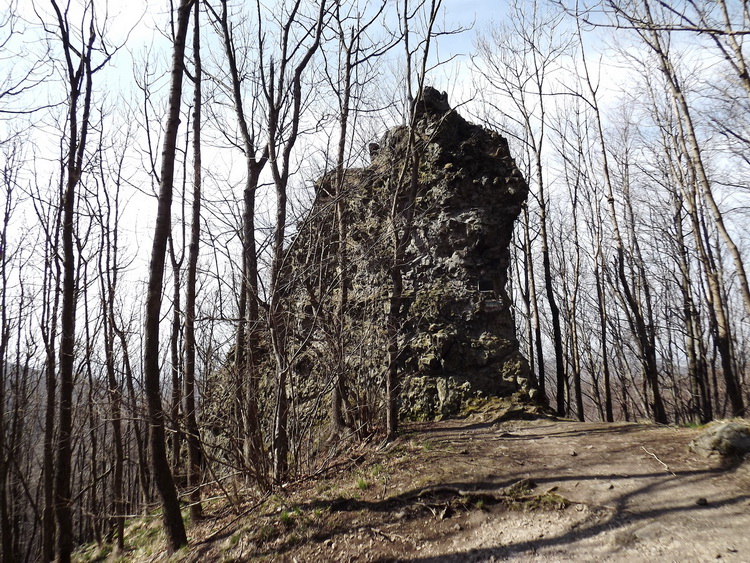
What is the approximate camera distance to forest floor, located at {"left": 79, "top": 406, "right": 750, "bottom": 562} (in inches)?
133

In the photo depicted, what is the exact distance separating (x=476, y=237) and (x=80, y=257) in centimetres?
929

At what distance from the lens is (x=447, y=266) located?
10484 millimetres

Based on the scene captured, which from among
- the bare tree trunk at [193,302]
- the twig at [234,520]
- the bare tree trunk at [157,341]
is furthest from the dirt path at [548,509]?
the bare tree trunk at [193,302]

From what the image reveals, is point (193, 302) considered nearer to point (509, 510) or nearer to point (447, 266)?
point (509, 510)

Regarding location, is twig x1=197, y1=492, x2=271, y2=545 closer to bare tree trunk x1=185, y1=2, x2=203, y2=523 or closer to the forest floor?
the forest floor

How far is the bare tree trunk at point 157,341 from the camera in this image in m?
4.62

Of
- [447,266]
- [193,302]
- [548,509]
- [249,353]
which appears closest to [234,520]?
[249,353]

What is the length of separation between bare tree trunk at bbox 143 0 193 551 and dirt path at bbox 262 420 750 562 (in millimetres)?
1464

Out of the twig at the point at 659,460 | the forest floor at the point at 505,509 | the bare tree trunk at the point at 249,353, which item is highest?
the bare tree trunk at the point at 249,353

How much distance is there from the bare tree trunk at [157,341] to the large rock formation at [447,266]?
3.63 meters

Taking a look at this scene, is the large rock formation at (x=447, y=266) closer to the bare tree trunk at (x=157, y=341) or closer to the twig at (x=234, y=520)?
the twig at (x=234, y=520)

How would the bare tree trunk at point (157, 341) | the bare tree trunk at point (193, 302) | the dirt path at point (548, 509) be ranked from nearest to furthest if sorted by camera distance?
the dirt path at point (548, 509) → the bare tree trunk at point (157, 341) → the bare tree trunk at point (193, 302)

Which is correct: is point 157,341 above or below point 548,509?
above

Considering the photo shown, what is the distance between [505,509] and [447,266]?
6.88 metres
